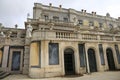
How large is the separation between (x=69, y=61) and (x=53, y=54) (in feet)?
7.31

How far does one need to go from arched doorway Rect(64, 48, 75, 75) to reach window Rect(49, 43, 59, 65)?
4.17 ft

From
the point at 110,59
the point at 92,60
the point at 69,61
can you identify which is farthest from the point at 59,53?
the point at 110,59

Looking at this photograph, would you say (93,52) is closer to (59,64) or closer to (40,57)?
(59,64)

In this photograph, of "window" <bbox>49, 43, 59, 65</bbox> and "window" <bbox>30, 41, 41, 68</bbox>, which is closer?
"window" <bbox>30, 41, 41, 68</bbox>

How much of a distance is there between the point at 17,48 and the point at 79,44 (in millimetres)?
8947

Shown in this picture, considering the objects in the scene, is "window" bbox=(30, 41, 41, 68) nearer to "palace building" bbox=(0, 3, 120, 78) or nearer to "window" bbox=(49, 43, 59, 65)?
"palace building" bbox=(0, 3, 120, 78)

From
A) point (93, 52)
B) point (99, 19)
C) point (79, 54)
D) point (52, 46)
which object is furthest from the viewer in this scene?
point (99, 19)

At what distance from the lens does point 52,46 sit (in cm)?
1105

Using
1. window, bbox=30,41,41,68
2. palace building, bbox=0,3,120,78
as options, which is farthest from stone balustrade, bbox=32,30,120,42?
window, bbox=30,41,41,68

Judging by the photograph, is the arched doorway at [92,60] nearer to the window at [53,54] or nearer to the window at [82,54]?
the window at [82,54]

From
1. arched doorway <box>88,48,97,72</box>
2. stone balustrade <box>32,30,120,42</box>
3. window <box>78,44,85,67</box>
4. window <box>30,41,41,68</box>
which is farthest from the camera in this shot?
arched doorway <box>88,48,97,72</box>

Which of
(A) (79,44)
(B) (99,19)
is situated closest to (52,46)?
(A) (79,44)

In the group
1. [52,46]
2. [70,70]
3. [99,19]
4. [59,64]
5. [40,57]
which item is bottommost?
[70,70]

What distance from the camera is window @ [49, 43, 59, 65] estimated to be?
10.6 m
